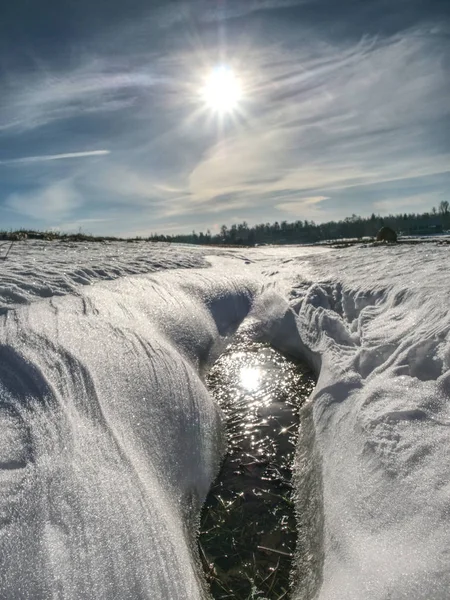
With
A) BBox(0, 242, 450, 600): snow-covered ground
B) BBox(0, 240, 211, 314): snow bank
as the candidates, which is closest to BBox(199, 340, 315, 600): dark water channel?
BBox(0, 242, 450, 600): snow-covered ground

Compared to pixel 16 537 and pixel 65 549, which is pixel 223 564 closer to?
pixel 65 549

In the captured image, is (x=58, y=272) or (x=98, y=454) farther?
(x=58, y=272)

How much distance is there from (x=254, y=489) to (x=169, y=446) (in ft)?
2.09

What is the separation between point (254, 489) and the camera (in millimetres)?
2658

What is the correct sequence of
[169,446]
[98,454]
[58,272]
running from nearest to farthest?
[98,454] < [169,446] < [58,272]

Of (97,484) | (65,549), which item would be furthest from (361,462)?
(65,549)

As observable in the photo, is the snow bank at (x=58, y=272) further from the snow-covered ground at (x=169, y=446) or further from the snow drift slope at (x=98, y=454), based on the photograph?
the snow drift slope at (x=98, y=454)

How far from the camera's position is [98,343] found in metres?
3.15

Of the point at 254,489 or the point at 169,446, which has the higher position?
the point at 169,446

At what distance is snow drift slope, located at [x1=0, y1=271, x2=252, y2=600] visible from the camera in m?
1.57

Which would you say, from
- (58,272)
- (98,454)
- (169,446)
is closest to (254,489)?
(169,446)

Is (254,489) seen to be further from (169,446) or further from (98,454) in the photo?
(98,454)

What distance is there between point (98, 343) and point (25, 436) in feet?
3.97

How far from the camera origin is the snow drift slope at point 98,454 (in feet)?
5.14
